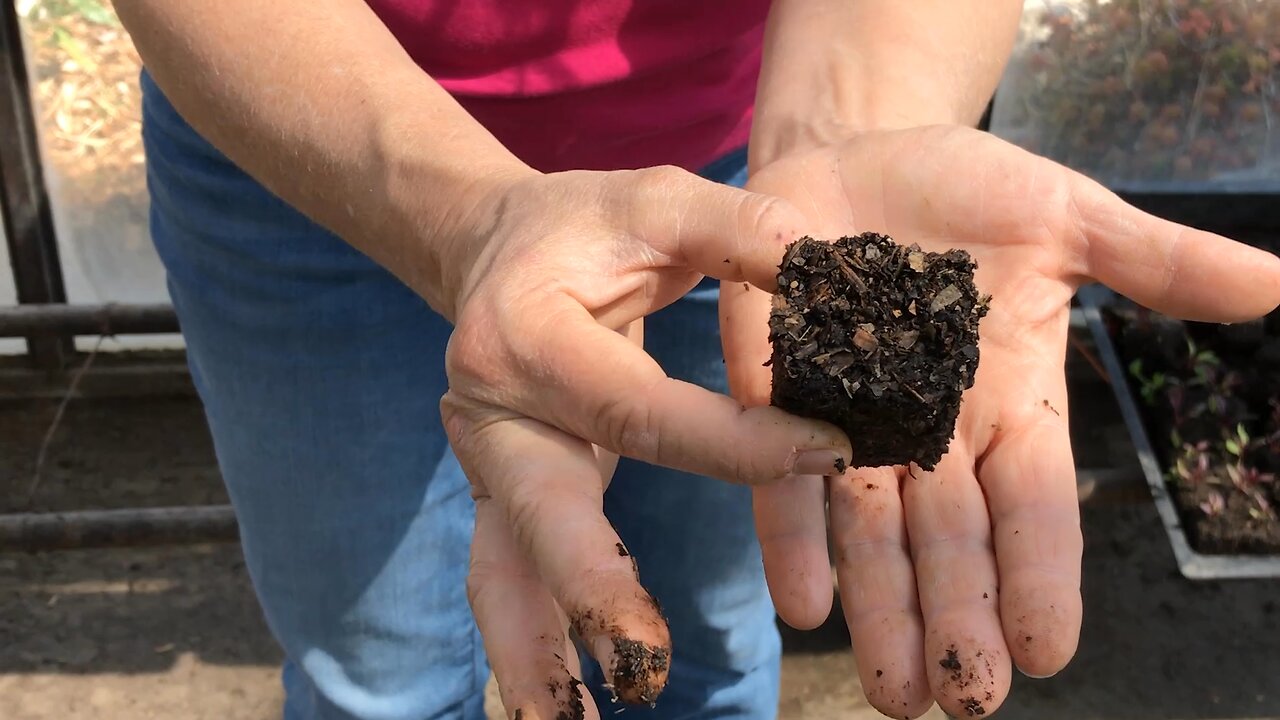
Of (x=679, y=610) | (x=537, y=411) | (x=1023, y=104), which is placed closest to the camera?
(x=537, y=411)

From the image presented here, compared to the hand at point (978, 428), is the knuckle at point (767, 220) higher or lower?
higher

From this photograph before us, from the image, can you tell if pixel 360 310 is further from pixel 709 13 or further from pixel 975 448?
pixel 975 448

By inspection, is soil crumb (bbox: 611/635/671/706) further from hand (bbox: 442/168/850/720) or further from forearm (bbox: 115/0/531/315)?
forearm (bbox: 115/0/531/315)

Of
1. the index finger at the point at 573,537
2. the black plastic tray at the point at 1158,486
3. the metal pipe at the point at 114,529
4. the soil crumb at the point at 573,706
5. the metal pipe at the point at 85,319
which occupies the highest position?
the index finger at the point at 573,537

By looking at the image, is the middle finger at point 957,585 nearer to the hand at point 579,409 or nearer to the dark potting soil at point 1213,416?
the hand at point 579,409

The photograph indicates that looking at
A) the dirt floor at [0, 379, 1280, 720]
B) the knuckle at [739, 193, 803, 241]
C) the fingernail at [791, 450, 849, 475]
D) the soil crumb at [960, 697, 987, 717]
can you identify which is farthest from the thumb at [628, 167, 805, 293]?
the dirt floor at [0, 379, 1280, 720]

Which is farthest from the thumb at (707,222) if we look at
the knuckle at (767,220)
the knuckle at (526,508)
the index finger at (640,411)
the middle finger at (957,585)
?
the middle finger at (957,585)

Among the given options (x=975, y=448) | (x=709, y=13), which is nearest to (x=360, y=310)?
(x=709, y=13)
